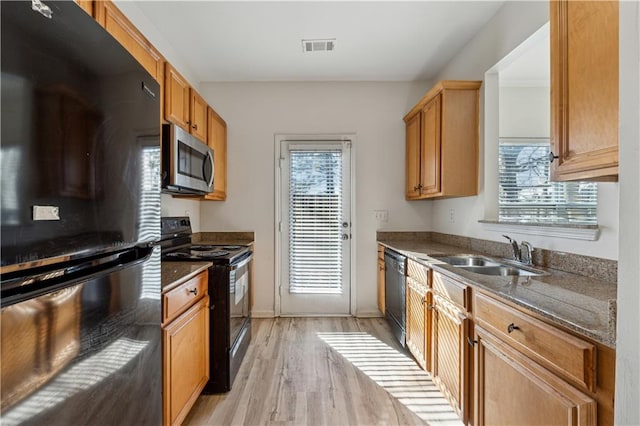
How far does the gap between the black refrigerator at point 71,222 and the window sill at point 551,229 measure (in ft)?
6.21

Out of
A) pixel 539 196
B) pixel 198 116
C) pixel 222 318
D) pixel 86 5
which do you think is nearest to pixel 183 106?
pixel 198 116

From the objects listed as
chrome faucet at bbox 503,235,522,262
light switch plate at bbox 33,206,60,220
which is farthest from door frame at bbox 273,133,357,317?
light switch plate at bbox 33,206,60,220

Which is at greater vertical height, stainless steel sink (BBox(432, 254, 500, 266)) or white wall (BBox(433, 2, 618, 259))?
white wall (BBox(433, 2, 618, 259))

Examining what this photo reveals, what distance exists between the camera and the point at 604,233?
4.55 feet

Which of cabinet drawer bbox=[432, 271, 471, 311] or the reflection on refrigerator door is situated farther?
cabinet drawer bbox=[432, 271, 471, 311]

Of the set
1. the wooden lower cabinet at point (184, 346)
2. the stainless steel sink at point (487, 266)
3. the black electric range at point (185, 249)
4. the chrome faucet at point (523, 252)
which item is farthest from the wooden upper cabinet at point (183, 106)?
the chrome faucet at point (523, 252)

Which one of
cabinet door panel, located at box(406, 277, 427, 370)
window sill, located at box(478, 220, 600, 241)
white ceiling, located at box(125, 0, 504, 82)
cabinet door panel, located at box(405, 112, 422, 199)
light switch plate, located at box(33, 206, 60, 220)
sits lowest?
cabinet door panel, located at box(406, 277, 427, 370)

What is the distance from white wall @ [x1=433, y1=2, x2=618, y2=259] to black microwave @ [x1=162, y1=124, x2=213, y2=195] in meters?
2.18

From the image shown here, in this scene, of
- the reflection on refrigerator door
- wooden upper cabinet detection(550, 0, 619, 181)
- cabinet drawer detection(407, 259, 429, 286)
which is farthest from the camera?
cabinet drawer detection(407, 259, 429, 286)

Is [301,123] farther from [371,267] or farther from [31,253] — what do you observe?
[31,253]

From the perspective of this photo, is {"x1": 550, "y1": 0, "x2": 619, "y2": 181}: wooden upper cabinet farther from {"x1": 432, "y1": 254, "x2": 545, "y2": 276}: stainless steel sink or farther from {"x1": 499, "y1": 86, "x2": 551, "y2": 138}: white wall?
{"x1": 499, "y1": 86, "x2": 551, "y2": 138}: white wall

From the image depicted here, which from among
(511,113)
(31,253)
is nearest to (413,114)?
(511,113)

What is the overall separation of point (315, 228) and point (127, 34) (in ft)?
7.71

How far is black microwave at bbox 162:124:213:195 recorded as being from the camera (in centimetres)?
187
